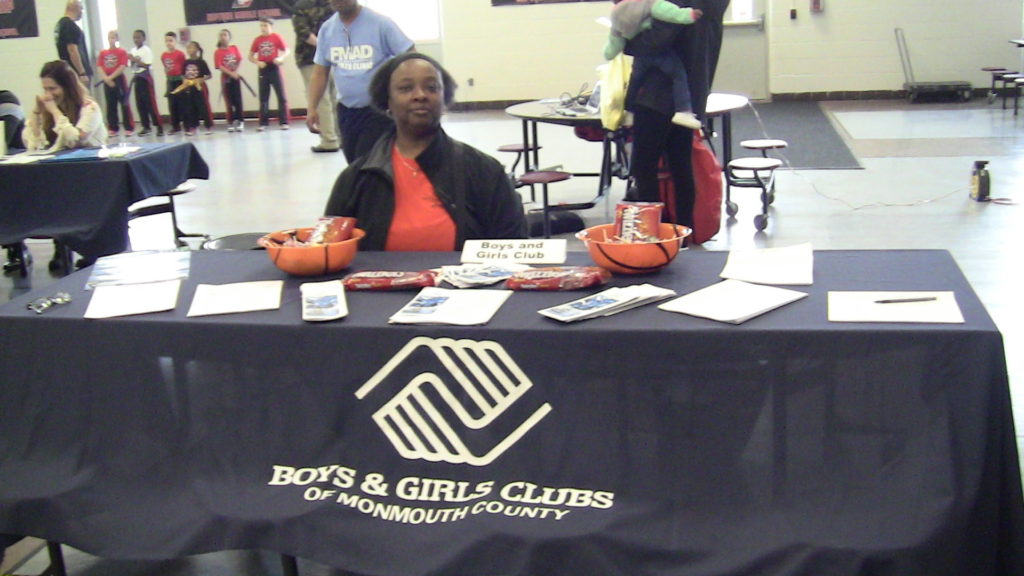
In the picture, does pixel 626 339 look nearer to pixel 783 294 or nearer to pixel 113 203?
pixel 783 294

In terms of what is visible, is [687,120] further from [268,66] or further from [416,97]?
[268,66]

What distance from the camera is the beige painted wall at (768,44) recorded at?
38.0ft

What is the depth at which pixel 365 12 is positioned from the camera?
439 centimetres

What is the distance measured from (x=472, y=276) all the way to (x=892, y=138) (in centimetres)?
732

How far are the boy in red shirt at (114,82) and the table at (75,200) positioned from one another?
8428 mm

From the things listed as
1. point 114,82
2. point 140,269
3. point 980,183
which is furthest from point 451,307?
point 114,82

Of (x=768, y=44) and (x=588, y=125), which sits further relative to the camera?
(x=768, y=44)

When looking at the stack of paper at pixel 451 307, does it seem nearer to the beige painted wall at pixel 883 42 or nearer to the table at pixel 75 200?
the table at pixel 75 200

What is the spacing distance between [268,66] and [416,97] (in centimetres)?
1034

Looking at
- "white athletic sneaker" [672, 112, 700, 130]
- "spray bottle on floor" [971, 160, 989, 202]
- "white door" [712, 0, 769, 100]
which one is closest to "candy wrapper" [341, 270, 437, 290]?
"white athletic sneaker" [672, 112, 700, 130]

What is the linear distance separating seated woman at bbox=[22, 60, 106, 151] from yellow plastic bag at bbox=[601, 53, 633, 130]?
2.52 meters

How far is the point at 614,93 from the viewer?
14.7 ft

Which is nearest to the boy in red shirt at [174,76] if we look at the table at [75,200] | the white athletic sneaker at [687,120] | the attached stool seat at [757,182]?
the table at [75,200]

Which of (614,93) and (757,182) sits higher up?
(614,93)
